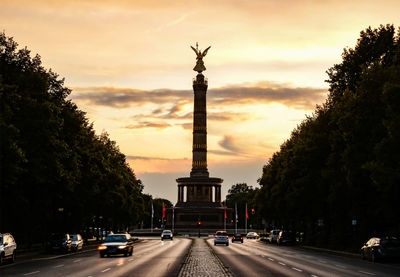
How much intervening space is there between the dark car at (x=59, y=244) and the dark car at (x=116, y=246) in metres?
8.26

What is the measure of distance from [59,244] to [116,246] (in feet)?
32.4

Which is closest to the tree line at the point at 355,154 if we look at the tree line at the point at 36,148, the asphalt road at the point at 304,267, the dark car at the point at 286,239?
the dark car at the point at 286,239

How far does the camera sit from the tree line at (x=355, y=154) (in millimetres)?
41844

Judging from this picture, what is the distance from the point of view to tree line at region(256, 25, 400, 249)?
137 feet

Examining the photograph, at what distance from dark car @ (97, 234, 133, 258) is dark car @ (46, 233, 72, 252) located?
27.1 ft

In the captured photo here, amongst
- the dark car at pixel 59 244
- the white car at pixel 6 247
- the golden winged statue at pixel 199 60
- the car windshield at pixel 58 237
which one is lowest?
the white car at pixel 6 247

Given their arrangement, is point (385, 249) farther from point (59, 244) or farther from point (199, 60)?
point (199, 60)

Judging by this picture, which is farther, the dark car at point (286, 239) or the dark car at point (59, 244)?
the dark car at point (286, 239)

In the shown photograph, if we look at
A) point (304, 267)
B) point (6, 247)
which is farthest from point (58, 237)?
point (304, 267)

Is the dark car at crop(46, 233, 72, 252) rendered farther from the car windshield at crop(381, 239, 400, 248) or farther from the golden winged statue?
the golden winged statue

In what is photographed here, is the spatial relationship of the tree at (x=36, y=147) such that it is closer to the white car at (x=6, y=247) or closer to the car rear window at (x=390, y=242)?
the white car at (x=6, y=247)

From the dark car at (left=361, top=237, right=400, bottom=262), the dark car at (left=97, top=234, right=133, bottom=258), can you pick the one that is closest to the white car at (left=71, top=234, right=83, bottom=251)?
the dark car at (left=97, top=234, right=133, bottom=258)

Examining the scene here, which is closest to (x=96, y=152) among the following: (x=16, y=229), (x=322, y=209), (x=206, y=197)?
(x=16, y=229)

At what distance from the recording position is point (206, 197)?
545 ft
